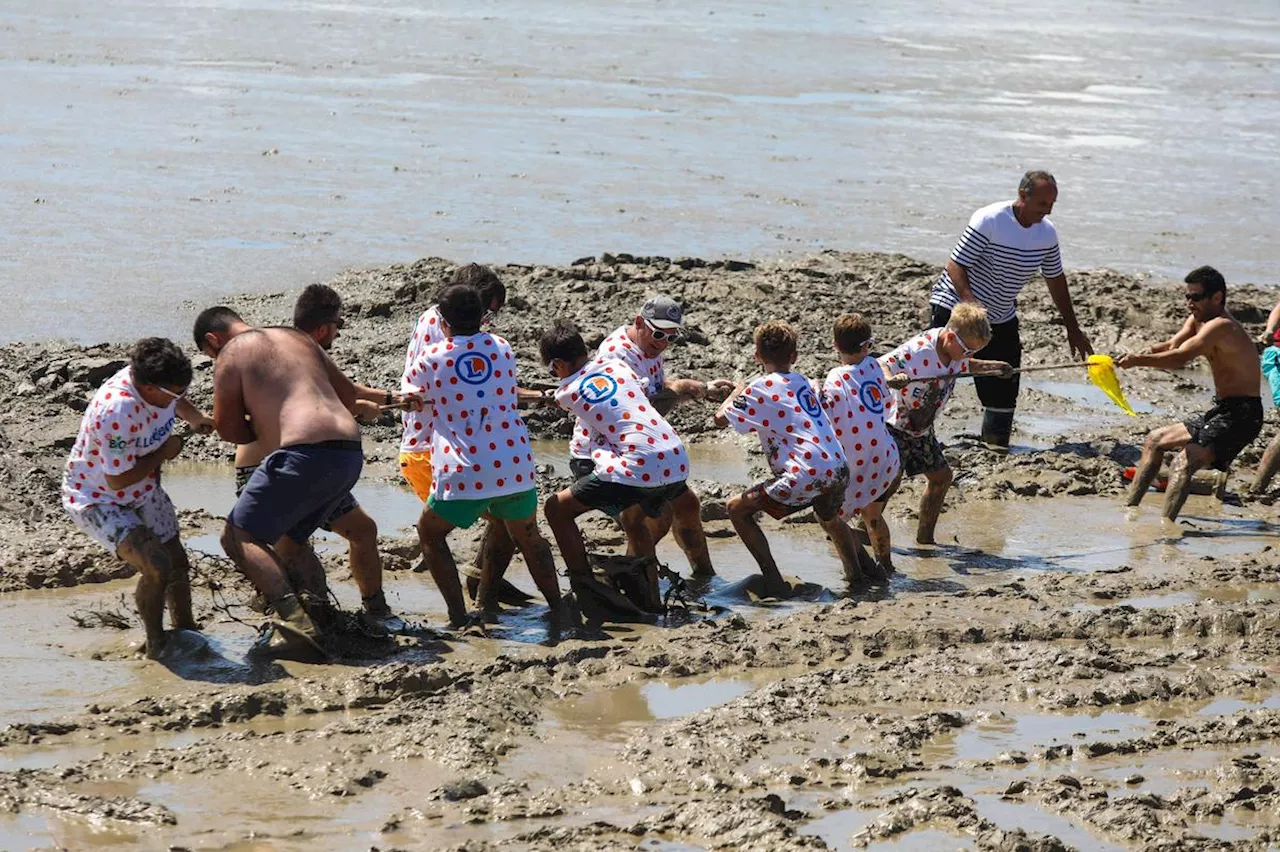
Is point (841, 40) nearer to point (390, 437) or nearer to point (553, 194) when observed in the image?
point (553, 194)

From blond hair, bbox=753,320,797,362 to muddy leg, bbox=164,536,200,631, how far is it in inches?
107

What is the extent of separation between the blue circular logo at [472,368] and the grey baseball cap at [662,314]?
3.19 ft

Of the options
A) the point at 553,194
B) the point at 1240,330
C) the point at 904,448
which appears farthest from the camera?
the point at 553,194

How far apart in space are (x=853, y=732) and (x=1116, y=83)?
27.5 meters

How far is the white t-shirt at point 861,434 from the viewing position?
8234mm

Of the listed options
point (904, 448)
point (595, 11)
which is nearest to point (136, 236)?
point (904, 448)

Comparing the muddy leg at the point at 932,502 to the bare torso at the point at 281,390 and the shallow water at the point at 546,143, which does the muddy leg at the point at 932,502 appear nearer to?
the bare torso at the point at 281,390

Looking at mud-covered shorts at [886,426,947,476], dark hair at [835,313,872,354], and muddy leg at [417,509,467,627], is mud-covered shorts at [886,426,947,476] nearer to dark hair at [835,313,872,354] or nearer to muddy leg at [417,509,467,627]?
dark hair at [835,313,872,354]

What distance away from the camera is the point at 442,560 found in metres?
7.24

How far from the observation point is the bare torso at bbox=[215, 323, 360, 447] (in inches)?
266

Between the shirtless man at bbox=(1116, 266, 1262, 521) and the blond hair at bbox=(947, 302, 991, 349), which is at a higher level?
the blond hair at bbox=(947, 302, 991, 349)

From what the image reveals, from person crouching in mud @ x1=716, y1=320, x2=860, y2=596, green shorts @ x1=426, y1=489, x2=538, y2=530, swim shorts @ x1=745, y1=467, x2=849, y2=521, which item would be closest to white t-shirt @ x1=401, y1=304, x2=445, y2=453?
green shorts @ x1=426, y1=489, x2=538, y2=530

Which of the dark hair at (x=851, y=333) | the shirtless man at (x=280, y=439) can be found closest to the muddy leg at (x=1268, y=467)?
the dark hair at (x=851, y=333)

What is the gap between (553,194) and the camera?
1823 centimetres
